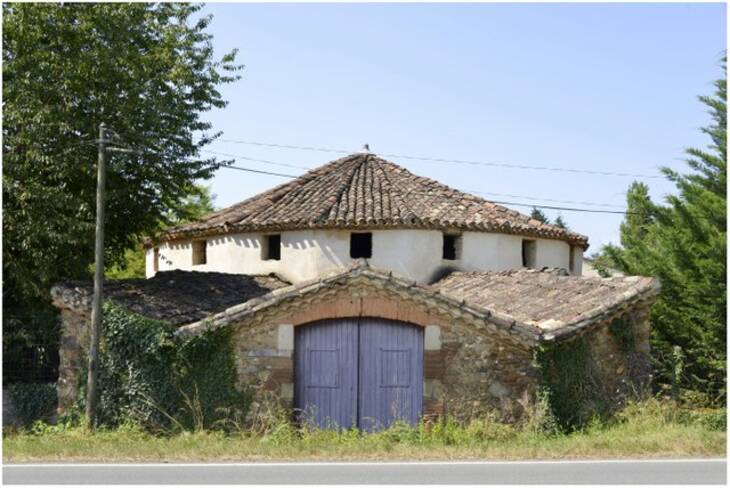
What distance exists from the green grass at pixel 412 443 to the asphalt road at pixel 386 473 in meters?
0.68

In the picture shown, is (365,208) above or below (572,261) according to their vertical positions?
above

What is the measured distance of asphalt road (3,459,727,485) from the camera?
1070 centimetres

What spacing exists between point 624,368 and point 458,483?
893 cm

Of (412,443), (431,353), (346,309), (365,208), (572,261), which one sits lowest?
(412,443)

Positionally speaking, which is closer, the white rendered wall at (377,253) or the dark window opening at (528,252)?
the white rendered wall at (377,253)

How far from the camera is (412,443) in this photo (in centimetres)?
1466

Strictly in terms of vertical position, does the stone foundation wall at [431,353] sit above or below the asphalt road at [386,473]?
above

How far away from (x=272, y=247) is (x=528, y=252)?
6980 millimetres

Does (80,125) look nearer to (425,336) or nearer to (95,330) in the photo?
(95,330)

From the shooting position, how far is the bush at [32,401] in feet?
62.4

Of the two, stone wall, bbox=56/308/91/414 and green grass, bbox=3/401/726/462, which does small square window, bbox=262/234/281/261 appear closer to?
stone wall, bbox=56/308/91/414

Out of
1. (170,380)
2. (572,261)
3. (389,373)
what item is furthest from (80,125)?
(572,261)

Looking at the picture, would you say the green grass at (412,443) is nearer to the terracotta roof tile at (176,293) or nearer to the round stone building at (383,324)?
the round stone building at (383,324)

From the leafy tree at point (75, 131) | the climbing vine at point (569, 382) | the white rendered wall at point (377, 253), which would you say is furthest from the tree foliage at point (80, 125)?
the climbing vine at point (569, 382)
